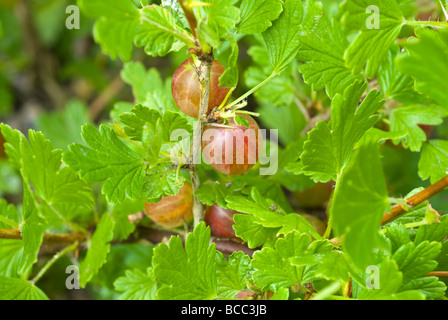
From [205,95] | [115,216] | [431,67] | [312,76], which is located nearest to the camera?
[431,67]

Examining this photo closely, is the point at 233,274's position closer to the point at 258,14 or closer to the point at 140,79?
the point at 258,14

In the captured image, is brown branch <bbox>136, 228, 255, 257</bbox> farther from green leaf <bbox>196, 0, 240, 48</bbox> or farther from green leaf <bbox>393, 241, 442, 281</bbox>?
green leaf <bbox>196, 0, 240, 48</bbox>

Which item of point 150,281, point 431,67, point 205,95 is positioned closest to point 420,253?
point 431,67

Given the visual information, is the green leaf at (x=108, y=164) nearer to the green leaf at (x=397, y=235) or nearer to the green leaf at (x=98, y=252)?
the green leaf at (x=98, y=252)

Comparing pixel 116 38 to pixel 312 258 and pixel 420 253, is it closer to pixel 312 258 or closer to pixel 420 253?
pixel 312 258

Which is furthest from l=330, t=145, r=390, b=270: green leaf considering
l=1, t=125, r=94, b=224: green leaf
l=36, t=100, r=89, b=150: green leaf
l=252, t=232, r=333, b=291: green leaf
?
l=36, t=100, r=89, b=150: green leaf

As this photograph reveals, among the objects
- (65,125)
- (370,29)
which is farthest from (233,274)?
(65,125)

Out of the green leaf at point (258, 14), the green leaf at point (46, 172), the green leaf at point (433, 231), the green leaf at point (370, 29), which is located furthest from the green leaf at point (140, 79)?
the green leaf at point (433, 231)
